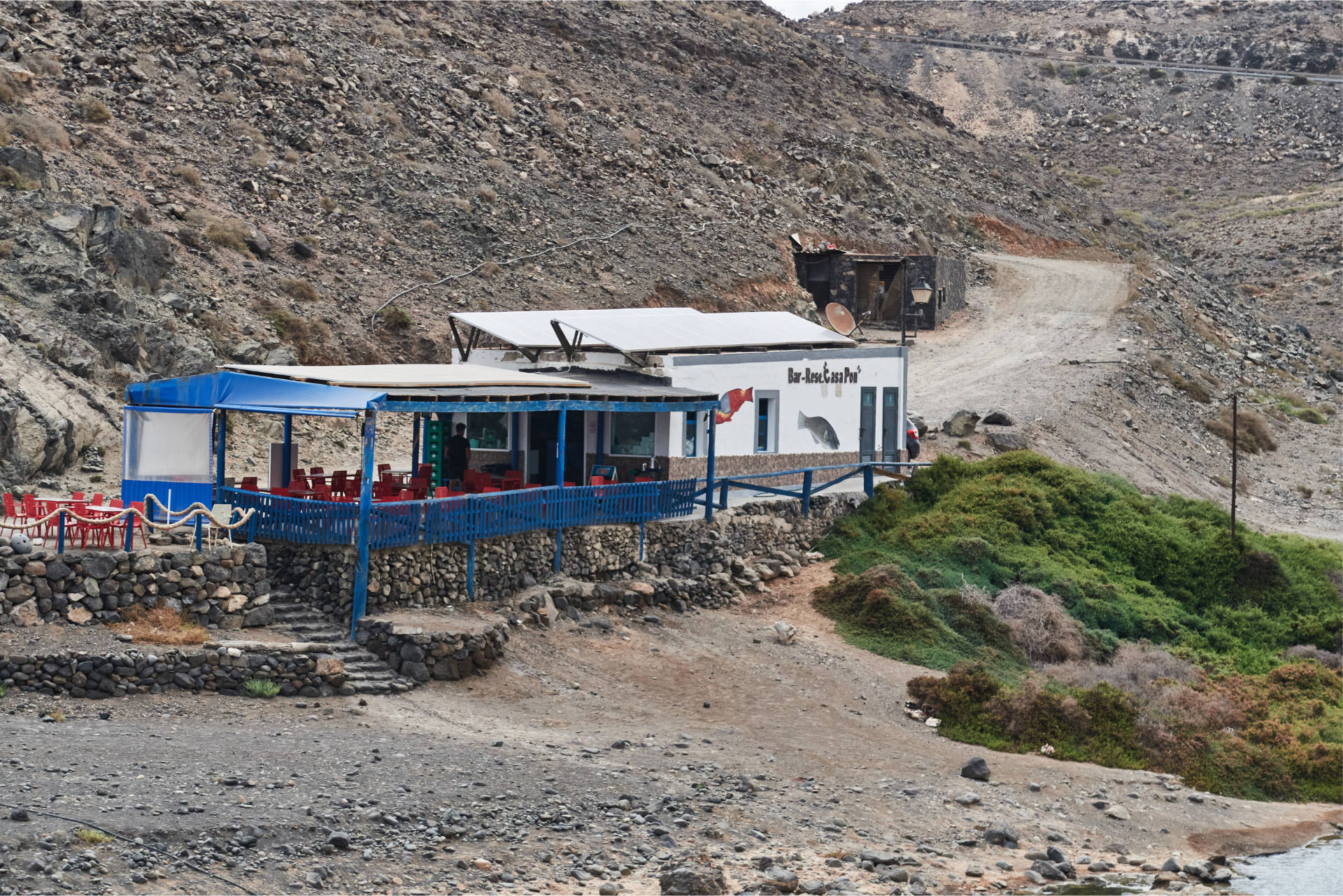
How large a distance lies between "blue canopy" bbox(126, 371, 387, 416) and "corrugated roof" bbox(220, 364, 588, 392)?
0.25 m

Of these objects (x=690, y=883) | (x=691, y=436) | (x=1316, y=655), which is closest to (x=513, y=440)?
(x=691, y=436)

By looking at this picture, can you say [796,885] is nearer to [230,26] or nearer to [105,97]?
[105,97]

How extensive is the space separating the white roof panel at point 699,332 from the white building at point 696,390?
4 centimetres

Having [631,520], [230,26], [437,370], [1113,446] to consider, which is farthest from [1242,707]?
[230,26]

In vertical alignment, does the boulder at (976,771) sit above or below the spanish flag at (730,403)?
below

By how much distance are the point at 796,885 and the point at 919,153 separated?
199ft

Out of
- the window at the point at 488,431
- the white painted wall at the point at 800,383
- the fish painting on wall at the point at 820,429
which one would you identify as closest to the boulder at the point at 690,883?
the white painted wall at the point at 800,383

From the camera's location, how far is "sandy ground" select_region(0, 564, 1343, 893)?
16062mm

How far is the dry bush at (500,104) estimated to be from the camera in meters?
58.9

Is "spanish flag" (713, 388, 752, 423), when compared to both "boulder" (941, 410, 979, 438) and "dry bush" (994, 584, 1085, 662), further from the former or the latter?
"boulder" (941, 410, 979, 438)

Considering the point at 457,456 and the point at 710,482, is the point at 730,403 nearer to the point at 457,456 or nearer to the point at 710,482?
the point at 710,482

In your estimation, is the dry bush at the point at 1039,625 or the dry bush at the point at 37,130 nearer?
the dry bush at the point at 1039,625

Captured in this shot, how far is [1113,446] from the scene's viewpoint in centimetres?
4412

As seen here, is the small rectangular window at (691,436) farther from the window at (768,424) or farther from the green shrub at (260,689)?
the green shrub at (260,689)
